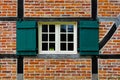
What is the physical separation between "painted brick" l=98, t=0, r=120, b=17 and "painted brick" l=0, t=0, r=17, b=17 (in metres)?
2.08

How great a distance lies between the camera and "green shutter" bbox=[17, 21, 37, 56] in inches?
387

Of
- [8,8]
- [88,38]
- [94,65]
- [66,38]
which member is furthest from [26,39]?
[94,65]

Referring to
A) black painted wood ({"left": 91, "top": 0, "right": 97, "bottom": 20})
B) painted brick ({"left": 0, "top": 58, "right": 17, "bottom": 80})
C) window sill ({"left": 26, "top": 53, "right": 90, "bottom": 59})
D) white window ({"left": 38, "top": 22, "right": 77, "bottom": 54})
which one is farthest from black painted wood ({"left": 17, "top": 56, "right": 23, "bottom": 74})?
black painted wood ({"left": 91, "top": 0, "right": 97, "bottom": 20})

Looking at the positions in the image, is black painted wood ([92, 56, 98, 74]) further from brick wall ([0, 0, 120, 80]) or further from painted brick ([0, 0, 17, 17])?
painted brick ([0, 0, 17, 17])

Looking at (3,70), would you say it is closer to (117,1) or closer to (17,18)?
(17,18)

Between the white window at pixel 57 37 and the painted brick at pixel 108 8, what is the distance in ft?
2.39

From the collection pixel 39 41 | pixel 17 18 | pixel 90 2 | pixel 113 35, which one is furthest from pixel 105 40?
pixel 17 18

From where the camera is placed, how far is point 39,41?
9977 mm

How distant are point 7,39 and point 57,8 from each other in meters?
1.44

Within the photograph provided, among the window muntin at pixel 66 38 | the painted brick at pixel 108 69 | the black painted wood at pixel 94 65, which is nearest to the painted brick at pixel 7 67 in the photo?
the window muntin at pixel 66 38

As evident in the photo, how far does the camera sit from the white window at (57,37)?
10008 mm

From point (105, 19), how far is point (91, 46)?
751mm

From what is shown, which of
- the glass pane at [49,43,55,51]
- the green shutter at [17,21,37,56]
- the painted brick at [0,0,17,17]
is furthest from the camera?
the glass pane at [49,43,55,51]

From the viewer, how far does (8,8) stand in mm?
9953
